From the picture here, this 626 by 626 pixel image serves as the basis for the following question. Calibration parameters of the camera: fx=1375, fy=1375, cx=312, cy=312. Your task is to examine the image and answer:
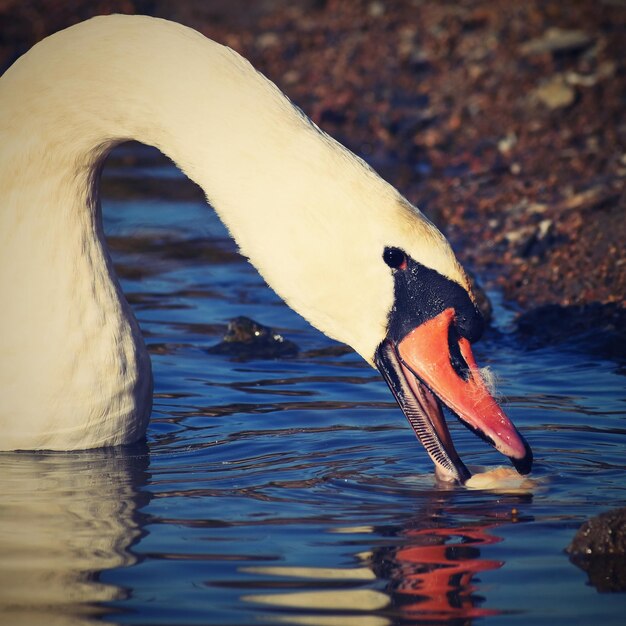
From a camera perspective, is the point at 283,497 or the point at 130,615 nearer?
the point at 130,615

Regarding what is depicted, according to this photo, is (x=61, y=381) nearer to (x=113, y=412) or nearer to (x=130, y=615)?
(x=113, y=412)

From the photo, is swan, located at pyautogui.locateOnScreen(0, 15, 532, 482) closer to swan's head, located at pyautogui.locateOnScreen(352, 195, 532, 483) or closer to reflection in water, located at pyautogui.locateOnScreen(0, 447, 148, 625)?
swan's head, located at pyautogui.locateOnScreen(352, 195, 532, 483)

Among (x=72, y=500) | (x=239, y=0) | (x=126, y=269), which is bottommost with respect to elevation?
(x=72, y=500)

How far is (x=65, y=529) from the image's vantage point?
5105mm

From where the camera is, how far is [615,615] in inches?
169

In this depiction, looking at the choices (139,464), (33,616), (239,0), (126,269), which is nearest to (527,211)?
(126,269)

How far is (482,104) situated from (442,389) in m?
8.54

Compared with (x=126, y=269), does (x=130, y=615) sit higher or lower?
lower

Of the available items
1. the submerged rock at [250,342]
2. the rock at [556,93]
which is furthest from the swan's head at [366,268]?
the rock at [556,93]

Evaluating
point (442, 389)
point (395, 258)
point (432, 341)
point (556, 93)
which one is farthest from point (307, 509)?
point (556, 93)

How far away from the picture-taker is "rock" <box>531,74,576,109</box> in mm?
12586

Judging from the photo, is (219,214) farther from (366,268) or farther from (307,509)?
(307,509)

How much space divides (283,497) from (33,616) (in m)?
1.39

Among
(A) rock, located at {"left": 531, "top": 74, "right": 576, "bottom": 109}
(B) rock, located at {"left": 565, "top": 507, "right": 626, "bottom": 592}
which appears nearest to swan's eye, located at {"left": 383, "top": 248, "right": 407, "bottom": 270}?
(B) rock, located at {"left": 565, "top": 507, "right": 626, "bottom": 592}
